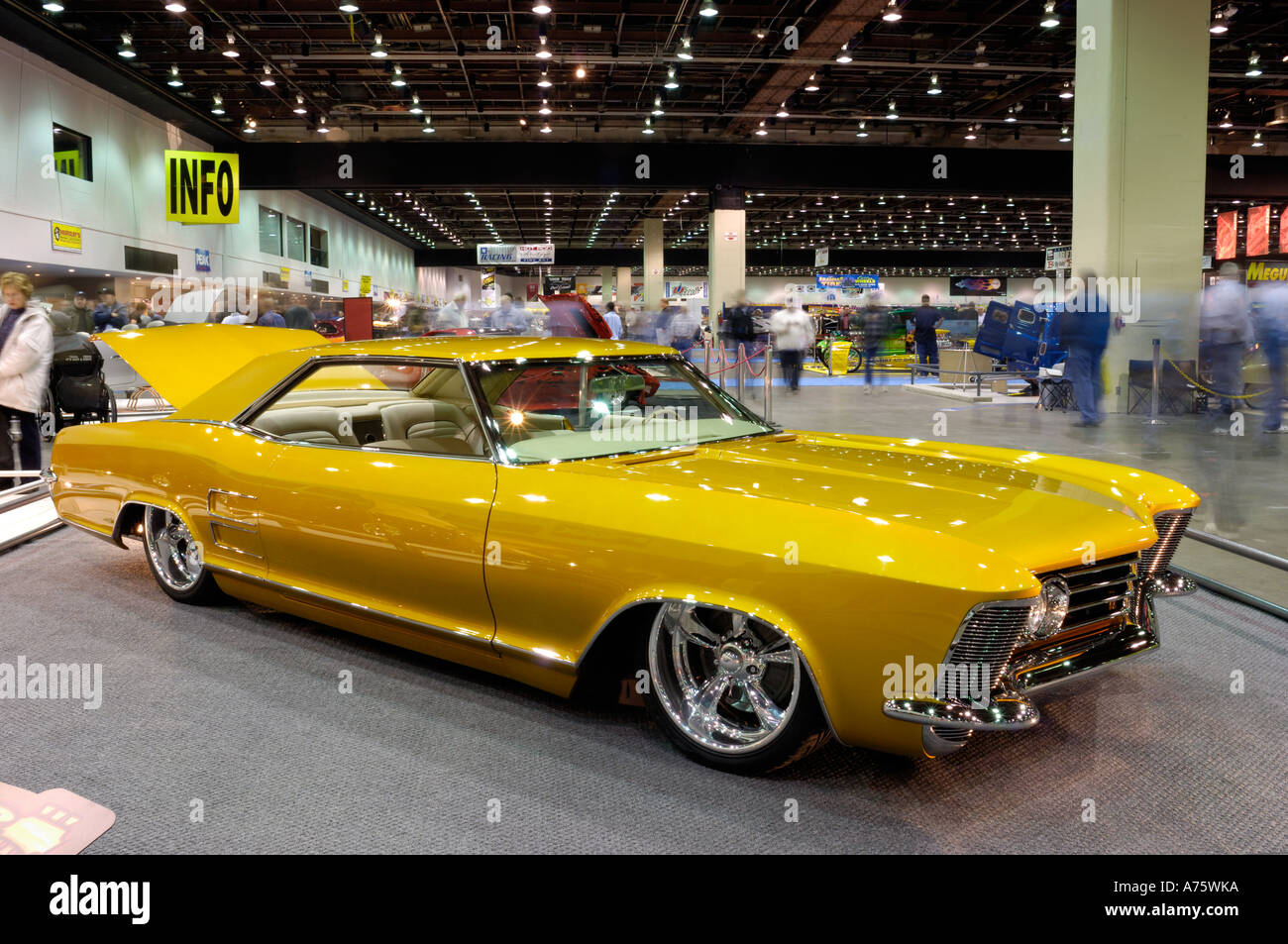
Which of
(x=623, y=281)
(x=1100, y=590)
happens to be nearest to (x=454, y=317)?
(x=1100, y=590)

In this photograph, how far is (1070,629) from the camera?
2494mm

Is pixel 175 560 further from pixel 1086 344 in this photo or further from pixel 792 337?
pixel 792 337

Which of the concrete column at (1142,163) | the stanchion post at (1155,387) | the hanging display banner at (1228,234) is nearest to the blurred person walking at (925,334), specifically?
the hanging display banner at (1228,234)

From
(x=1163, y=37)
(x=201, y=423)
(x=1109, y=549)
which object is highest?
(x=1163, y=37)

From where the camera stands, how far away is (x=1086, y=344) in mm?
10562

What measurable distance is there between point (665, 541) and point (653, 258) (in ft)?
112

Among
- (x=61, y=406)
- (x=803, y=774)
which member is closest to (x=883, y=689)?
(x=803, y=774)

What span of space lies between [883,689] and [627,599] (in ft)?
2.34

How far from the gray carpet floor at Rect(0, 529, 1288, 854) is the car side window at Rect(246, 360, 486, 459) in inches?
32.5

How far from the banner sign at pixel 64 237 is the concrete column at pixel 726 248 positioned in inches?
518

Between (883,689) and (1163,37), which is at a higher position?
(1163,37)

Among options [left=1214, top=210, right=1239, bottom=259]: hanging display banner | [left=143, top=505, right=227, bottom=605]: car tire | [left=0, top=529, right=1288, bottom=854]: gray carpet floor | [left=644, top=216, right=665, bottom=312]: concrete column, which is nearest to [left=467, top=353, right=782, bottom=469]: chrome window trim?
[left=0, top=529, right=1288, bottom=854]: gray carpet floor

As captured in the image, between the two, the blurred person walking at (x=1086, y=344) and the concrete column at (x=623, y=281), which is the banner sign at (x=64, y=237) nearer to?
the blurred person walking at (x=1086, y=344)
